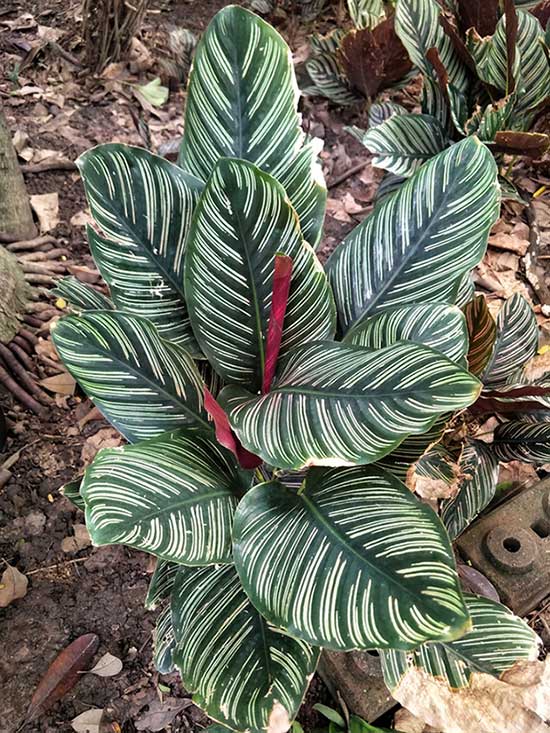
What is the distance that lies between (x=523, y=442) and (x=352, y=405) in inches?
24.1

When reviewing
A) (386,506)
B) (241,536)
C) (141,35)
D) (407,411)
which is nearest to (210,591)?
(241,536)

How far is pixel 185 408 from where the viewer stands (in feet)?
3.16

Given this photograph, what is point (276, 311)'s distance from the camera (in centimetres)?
82

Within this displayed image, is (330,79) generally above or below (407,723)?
above

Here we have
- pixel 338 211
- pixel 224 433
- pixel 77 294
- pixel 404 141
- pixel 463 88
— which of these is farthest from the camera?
pixel 338 211

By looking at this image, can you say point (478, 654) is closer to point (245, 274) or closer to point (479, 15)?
point (245, 274)

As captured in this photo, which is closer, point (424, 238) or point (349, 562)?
point (349, 562)

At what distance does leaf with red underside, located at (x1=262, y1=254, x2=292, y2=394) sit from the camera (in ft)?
2.47

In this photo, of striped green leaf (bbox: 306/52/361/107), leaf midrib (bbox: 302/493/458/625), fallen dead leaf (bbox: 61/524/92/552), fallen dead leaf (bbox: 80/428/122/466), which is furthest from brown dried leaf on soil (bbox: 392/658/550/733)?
striped green leaf (bbox: 306/52/361/107)

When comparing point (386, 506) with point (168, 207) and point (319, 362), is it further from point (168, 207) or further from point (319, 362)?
point (168, 207)

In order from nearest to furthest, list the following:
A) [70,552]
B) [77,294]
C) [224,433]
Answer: [224,433]
[77,294]
[70,552]

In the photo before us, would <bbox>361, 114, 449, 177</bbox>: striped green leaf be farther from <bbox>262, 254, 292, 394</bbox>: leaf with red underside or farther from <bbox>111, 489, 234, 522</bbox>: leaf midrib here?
<bbox>111, 489, 234, 522</bbox>: leaf midrib

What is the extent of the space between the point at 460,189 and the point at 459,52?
1538mm

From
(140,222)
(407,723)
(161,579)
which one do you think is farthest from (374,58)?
(407,723)
